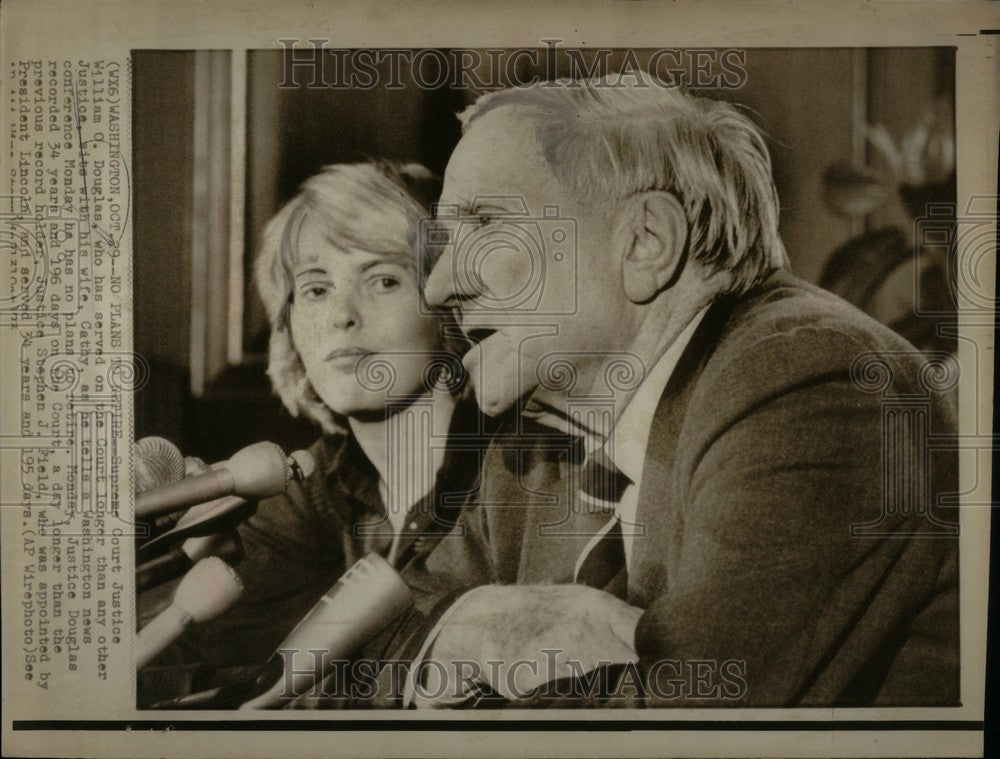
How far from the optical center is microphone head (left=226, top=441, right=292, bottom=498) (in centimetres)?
191

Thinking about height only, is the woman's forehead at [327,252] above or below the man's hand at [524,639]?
above

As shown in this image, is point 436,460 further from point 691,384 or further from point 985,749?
point 985,749

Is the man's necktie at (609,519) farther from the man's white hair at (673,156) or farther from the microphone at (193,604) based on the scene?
the microphone at (193,604)

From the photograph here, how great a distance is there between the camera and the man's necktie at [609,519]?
6.15ft

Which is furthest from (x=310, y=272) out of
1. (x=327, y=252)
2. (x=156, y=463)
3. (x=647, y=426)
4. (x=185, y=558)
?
Answer: (x=647, y=426)

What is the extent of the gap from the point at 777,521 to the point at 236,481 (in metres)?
1.20

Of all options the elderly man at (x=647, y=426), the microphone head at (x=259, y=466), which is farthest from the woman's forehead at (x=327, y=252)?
the microphone head at (x=259, y=466)

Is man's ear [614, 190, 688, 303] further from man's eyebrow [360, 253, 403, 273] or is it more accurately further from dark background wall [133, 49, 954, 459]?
man's eyebrow [360, 253, 403, 273]

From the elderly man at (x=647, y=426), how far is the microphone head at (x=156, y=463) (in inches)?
23.3

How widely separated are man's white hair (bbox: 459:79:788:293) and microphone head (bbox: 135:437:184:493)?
1.00 meters

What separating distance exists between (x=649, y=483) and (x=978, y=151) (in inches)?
42.2

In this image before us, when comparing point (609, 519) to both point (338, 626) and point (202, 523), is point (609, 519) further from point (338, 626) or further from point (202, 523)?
point (202, 523)

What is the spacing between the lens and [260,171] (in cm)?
192

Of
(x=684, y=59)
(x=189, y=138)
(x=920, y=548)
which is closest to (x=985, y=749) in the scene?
(x=920, y=548)
